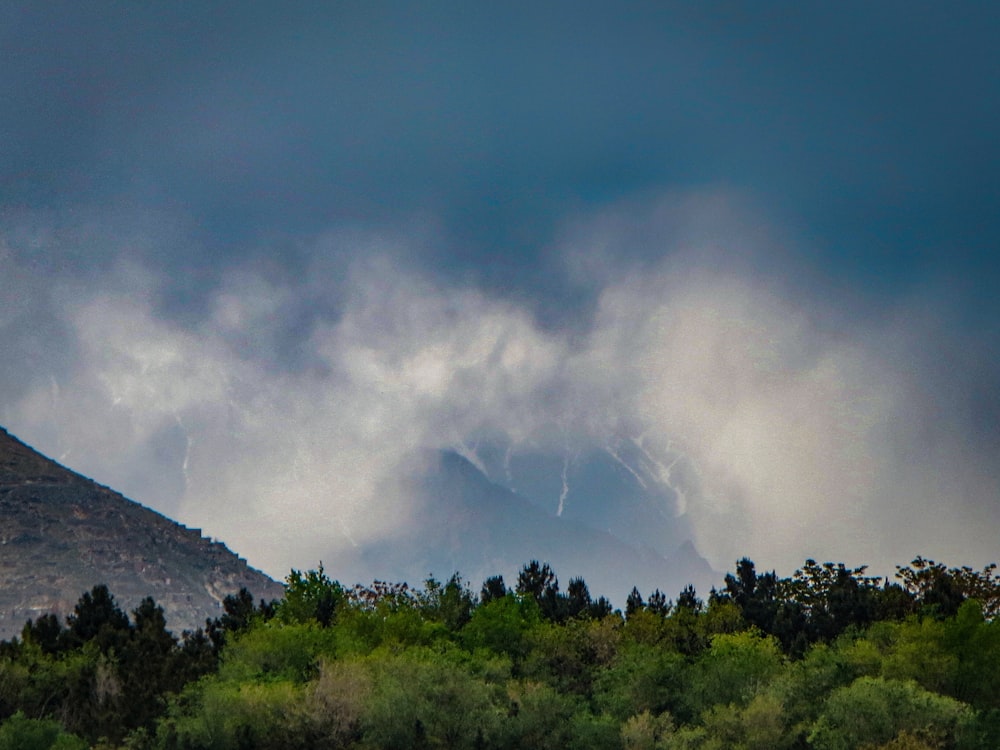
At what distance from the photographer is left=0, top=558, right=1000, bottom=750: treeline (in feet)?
218

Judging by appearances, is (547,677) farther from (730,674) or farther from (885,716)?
(885,716)

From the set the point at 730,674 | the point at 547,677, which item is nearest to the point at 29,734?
the point at 547,677

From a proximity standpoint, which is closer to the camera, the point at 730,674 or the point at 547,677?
the point at 730,674

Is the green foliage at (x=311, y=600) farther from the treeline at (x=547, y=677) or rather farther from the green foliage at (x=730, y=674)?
the green foliage at (x=730, y=674)

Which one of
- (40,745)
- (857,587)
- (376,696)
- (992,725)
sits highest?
(857,587)

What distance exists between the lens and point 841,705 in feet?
205

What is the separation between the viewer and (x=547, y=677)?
272 ft

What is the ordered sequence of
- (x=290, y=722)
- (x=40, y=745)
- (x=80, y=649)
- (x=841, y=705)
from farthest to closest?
(x=80, y=649), (x=40, y=745), (x=290, y=722), (x=841, y=705)

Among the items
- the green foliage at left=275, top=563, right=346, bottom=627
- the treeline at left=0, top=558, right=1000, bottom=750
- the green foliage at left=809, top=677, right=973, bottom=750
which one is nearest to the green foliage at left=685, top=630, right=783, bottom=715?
the treeline at left=0, top=558, right=1000, bottom=750

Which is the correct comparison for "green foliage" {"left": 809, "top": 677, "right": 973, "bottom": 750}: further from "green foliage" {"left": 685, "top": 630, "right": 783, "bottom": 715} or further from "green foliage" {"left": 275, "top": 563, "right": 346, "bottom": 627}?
"green foliage" {"left": 275, "top": 563, "right": 346, "bottom": 627}

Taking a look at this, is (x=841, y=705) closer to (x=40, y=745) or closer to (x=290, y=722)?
(x=290, y=722)

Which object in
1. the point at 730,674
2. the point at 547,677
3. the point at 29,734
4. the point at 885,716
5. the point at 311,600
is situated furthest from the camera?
the point at 311,600

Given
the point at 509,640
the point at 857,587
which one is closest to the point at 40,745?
the point at 509,640

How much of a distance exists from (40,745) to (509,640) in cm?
3406
